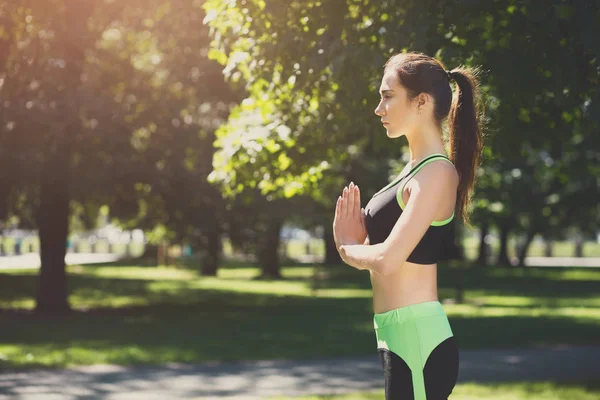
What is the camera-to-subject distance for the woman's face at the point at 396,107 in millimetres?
3264

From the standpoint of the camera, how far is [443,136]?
3562 mm

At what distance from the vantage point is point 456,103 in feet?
11.2

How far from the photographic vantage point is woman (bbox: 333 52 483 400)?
315 centimetres

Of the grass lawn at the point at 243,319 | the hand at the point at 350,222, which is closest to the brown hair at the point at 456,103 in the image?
the hand at the point at 350,222

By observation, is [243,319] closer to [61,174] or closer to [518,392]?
[61,174]

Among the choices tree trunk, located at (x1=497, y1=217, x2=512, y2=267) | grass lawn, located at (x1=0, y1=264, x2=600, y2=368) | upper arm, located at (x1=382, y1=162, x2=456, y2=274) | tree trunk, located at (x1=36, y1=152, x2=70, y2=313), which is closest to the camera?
upper arm, located at (x1=382, y1=162, x2=456, y2=274)

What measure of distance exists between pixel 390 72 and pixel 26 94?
14.6 meters

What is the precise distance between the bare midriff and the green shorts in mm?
22

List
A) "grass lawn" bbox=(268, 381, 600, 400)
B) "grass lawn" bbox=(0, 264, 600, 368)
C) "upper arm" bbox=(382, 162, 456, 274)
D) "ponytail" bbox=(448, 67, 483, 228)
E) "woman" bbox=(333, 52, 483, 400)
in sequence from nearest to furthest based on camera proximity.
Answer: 1. "upper arm" bbox=(382, 162, 456, 274)
2. "woman" bbox=(333, 52, 483, 400)
3. "ponytail" bbox=(448, 67, 483, 228)
4. "grass lawn" bbox=(268, 381, 600, 400)
5. "grass lawn" bbox=(0, 264, 600, 368)

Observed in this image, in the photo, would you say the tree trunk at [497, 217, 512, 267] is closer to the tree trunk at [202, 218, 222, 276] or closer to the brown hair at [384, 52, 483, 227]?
the tree trunk at [202, 218, 222, 276]

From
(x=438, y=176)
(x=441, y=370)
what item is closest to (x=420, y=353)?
(x=441, y=370)

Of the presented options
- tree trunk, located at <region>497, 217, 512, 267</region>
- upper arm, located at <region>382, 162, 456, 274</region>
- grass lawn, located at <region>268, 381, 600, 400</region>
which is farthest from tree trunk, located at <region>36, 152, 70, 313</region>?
tree trunk, located at <region>497, 217, 512, 267</region>

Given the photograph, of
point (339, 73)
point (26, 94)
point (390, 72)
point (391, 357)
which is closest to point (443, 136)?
point (390, 72)

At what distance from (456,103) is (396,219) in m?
0.51
